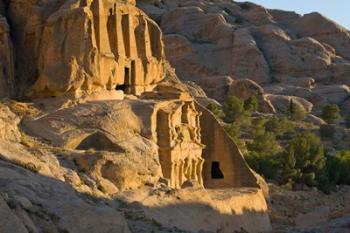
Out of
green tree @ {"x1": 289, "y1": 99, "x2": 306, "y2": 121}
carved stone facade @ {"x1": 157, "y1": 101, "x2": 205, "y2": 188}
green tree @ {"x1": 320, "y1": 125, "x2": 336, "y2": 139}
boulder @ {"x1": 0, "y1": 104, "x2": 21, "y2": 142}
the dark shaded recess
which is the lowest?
green tree @ {"x1": 320, "y1": 125, "x2": 336, "y2": 139}

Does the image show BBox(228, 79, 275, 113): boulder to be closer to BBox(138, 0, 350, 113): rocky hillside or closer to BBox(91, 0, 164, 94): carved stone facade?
BBox(138, 0, 350, 113): rocky hillside

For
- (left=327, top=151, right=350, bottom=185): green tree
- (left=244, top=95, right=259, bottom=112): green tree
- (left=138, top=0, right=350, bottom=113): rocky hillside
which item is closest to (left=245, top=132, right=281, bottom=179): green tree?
(left=327, top=151, right=350, bottom=185): green tree

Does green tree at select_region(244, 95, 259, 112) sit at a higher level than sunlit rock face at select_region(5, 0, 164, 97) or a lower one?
lower

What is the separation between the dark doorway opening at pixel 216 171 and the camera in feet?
129

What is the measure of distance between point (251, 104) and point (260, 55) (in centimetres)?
1965

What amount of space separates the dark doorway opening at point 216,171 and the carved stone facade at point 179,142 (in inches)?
98.9

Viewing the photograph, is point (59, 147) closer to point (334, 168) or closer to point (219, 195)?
point (219, 195)

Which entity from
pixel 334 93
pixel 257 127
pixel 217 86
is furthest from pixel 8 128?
pixel 334 93

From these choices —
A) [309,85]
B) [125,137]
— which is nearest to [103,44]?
[125,137]

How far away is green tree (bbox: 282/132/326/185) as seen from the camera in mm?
50000

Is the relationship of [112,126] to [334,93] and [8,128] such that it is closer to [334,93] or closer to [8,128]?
[8,128]

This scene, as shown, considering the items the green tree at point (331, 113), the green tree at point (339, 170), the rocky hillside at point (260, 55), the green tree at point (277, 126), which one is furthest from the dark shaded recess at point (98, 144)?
the rocky hillside at point (260, 55)

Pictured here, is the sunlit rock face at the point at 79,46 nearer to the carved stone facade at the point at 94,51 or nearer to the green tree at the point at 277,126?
the carved stone facade at the point at 94,51

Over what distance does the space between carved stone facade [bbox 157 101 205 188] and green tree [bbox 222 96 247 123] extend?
30697 millimetres
